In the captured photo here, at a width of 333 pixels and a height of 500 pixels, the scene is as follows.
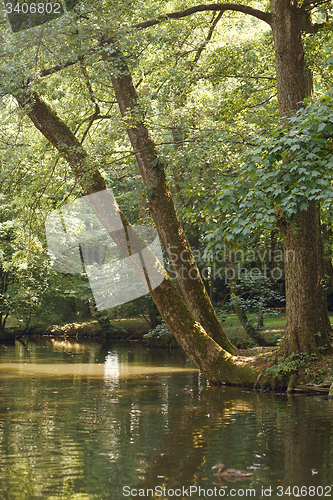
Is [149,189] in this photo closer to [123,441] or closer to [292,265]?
[292,265]

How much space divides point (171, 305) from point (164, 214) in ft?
6.44

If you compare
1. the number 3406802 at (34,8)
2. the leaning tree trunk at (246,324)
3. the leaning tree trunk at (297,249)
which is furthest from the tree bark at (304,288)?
the number 3406802 at (34,8)

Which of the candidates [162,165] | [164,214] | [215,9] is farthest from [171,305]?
[215,9]

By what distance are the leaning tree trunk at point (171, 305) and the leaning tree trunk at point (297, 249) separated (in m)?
1.37

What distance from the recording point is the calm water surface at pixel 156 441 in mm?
4555

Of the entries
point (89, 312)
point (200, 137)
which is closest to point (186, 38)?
point (200, 137)

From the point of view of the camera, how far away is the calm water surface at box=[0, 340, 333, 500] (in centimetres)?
455

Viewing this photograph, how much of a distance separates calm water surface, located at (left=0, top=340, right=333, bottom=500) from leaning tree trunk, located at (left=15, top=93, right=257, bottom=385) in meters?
0.55

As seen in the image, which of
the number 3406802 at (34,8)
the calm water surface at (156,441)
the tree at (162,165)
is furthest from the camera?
the tree at (162,165)

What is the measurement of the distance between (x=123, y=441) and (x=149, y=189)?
597 centimetres

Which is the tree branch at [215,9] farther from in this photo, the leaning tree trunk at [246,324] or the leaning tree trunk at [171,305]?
the leaning tree trunk at [246,324]

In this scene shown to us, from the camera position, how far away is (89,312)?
33750mm

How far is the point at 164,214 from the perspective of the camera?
10.9 meters

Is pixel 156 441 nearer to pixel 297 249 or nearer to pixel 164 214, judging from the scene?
pixel 297 249
